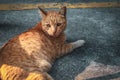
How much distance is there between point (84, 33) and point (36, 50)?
1368 millimetres

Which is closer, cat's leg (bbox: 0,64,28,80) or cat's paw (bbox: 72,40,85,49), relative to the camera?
cat's leg (bbox: 0,64,28,80)

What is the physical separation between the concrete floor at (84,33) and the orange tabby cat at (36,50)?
180 mm

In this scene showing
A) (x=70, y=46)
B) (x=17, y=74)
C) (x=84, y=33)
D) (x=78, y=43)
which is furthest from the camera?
(x=84, y=33)

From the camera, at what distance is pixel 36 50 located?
3.83 meters

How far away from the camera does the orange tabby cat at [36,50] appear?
3.44 metres

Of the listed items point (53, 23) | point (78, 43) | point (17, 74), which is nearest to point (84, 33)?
point (78, 43)

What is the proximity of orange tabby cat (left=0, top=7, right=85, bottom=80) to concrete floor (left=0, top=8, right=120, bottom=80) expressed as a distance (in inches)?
7.1

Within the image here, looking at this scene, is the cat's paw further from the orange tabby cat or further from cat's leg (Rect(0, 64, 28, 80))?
cat's leg (Rect(0, 64, 28, 80))

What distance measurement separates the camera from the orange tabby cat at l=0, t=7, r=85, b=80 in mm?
3439

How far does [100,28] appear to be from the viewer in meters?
5.08

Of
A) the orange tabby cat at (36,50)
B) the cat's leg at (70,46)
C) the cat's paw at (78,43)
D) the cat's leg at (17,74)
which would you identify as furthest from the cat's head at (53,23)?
the cat's leg at (17,74)

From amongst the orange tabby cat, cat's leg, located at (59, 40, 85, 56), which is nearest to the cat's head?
the orange tabby cat

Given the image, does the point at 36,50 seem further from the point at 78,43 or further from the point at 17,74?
the point at 78,43

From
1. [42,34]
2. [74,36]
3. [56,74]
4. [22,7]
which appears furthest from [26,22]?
[56,74]
